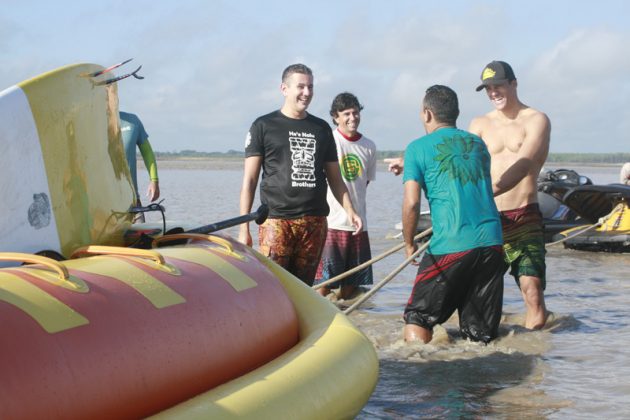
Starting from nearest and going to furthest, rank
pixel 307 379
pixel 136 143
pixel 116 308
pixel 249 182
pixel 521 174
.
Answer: pixel 116 308 → pixel 307 379 → pixel 249 182 → pixel 521 174 → pixel 136 143

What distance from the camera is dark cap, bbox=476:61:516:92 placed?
6.21 metres

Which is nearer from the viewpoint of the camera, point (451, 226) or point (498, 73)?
point (451, 226)

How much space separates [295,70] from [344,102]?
2099 mm

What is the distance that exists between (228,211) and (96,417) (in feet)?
56.2

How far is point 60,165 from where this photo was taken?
3.58 m

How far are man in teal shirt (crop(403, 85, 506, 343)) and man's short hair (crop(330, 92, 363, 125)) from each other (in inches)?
104

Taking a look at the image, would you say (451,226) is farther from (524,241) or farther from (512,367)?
(524,241)

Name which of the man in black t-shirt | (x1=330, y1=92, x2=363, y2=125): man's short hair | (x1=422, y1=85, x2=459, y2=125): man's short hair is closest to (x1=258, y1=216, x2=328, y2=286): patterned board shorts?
the man in black t-shirt

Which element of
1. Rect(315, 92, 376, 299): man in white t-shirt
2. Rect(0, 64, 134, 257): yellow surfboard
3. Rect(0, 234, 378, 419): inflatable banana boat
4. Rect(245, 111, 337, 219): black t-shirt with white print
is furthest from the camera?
Rect(315, 92, 376, 299): man in white t-shirt

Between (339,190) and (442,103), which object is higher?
(442,103)

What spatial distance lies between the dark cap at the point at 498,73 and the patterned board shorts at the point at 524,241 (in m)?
0.84

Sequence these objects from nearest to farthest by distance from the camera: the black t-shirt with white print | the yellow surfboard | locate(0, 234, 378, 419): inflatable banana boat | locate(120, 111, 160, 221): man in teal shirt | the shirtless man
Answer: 1. locate(0, 234, 378, 419): inflatable banana boat
2. the yellow surfboard
3. the black t-shirt with white print
4. the shirtless man
5. locate(120, 111, 160, 221): man in teal shirt

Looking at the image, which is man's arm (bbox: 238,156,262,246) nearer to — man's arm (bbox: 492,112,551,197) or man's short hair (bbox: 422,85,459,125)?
man's short hair (bbox: 422,85,459,125)

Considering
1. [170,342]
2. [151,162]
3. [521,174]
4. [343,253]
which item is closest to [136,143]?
[151,162]
